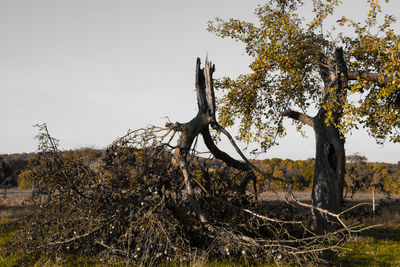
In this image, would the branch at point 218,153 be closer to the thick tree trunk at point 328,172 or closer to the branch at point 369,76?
the thick tree trunk at point 328,172

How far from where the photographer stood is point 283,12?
1497cm

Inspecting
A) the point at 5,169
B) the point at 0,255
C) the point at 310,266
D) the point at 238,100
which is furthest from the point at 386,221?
the point at 5,169

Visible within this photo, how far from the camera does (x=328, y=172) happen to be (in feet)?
41.2

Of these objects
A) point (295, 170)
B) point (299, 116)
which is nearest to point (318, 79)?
point (299, 116)

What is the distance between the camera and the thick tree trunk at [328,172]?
484 inches

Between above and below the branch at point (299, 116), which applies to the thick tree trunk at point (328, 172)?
below

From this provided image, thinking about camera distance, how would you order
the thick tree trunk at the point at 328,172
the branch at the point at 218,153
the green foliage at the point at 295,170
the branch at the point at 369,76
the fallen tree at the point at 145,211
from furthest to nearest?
1. the green foliage at the point at 295,170
2. the thick tree trunk at the point at 328,172
3. the branch at the point at 369,76
4. the branch at the point at 218,153
5. the fallen tree at the point at 145,211

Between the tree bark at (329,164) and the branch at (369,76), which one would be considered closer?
the branch at (369,76)

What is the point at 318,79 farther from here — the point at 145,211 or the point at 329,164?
the point at 145,211

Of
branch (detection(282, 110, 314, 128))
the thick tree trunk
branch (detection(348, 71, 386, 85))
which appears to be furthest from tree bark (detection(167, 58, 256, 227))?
branch (detection(282, 110, 314, 128))

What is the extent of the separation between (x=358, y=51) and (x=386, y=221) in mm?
8458

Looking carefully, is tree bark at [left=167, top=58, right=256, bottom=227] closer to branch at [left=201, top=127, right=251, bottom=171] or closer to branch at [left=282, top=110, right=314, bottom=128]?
branch at [left=201, top=127, right=251, bottom=171]

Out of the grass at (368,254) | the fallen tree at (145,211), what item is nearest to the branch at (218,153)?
the fallen tree at (145,211)

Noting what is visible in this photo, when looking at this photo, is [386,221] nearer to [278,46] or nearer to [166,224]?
[278,46]
